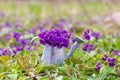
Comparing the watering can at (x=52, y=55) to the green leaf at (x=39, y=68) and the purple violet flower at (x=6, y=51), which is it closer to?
the green leaf at (x=39, y=68)

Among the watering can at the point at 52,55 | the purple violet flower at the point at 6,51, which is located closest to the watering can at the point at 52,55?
the watering can at the point at 52,55

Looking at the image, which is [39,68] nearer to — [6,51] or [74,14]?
[6,51]

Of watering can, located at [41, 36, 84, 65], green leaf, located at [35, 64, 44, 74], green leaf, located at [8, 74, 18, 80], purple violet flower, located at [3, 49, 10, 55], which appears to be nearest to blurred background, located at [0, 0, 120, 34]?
purple violet flower, located at [3, 49, 10, 55]

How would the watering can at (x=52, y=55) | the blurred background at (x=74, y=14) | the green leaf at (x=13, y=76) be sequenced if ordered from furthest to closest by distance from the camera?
the blurred background at (x=74, y=14)
the watering can at (x=52, y=55)
the green leaf at (x=13, y=76)

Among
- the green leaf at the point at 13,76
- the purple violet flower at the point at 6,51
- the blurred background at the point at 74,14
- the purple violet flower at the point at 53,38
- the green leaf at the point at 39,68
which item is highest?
the blurred background at the point at 74,14

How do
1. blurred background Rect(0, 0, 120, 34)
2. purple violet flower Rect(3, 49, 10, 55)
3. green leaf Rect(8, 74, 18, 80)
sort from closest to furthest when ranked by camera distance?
green leaf Rect(8, 74, 18, 80) < purple violet flower Rect(3, 49, 10, 55) < blurred background Rect(0, 0, 120, 34)

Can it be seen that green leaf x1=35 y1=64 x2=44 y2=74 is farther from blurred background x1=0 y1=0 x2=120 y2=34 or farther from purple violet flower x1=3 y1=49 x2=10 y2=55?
blurred background x1=0 y1=0 x2=120 y2=34

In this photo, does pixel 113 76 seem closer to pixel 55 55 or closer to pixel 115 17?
pixel 55 55

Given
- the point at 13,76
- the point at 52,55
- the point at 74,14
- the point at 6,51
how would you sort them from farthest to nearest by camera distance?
the point at 74,14
the point at 6,51
the point at 52,55
the point at 13,76

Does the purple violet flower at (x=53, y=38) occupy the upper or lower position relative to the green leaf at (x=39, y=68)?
upper

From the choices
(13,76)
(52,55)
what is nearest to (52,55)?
(52,55)

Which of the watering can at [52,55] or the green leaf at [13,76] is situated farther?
the watering can at [52,55]

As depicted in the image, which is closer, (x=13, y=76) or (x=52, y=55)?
(x=13, y=76)
